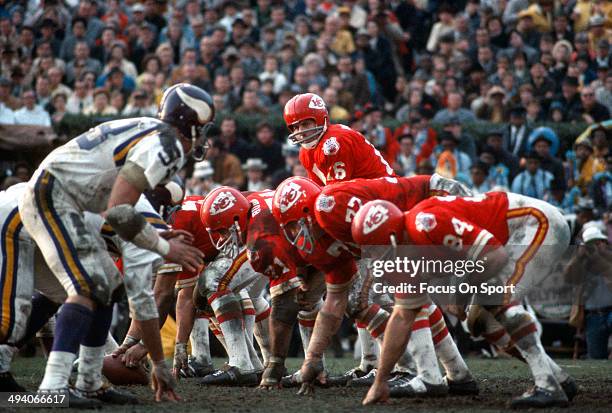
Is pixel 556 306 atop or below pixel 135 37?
below

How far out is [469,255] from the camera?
6.56 metres

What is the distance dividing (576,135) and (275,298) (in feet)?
27.5

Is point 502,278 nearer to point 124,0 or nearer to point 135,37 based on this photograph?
point 135,37

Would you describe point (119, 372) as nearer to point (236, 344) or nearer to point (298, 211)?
point (236, 344)

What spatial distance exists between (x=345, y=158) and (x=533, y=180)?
232 inches

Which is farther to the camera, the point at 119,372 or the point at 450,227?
the point at 119,372

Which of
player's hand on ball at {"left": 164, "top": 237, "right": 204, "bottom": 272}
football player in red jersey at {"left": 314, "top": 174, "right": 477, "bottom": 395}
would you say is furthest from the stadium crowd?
player's hand on ball at {"left": 164, "top": 237, "right": 204, "bottom": 272}

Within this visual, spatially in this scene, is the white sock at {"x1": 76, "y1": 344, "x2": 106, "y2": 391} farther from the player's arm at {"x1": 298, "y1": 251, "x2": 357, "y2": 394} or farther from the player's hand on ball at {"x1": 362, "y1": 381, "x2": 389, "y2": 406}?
the player's hand on ball at {"x1": 362, "y1": 381, "x2": 389, "y2": 406}

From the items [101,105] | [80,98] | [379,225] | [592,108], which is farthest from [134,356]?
[592,108]

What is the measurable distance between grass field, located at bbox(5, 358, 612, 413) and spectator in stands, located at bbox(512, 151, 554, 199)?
15.0 ft

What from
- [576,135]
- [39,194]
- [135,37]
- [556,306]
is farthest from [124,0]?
[39,194]

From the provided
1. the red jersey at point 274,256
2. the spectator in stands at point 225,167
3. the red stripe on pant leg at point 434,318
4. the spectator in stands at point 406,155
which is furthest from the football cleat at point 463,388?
the spectator in stands at point 225,167

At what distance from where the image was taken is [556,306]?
12188mm

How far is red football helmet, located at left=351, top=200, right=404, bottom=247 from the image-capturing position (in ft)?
21.5
